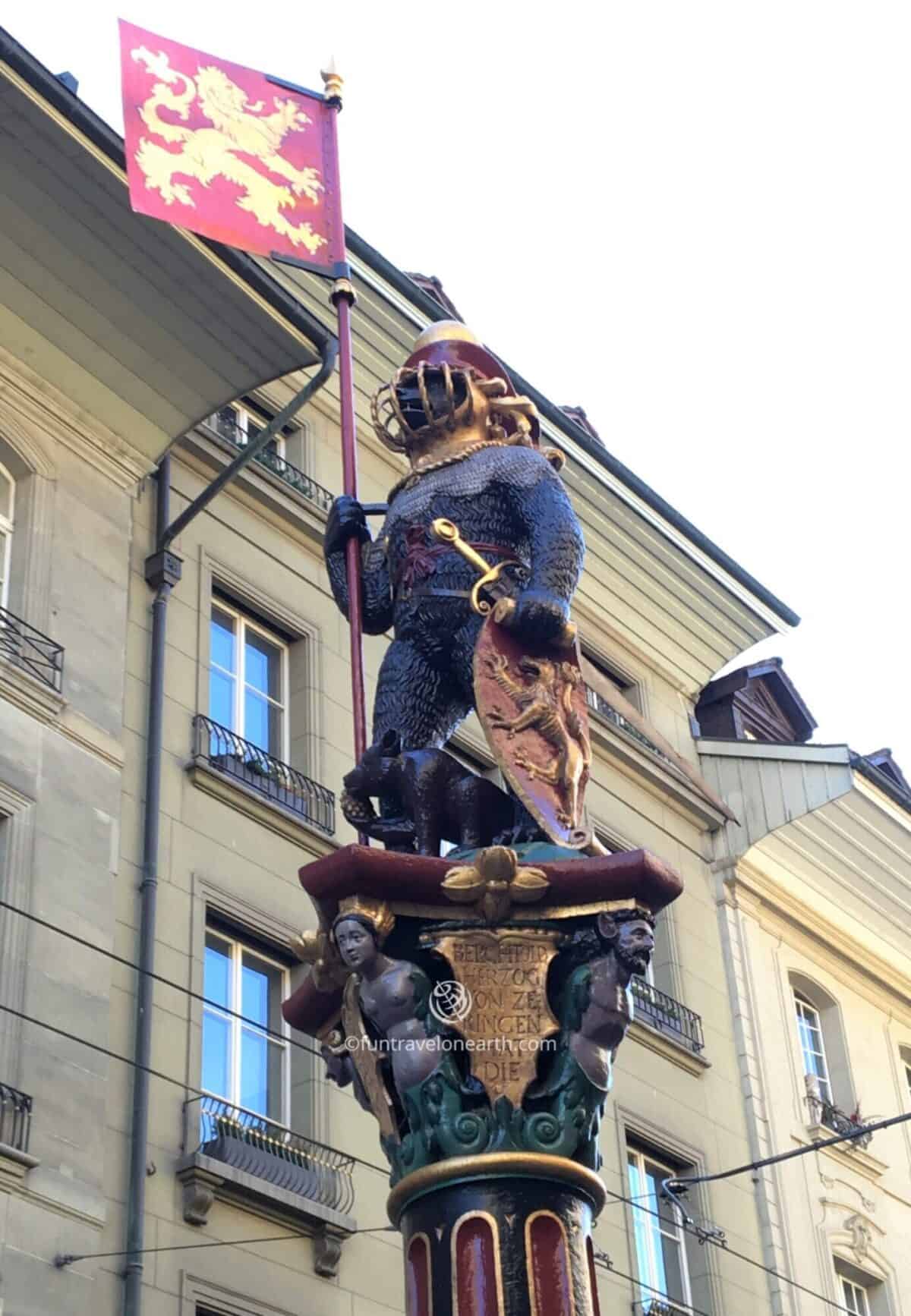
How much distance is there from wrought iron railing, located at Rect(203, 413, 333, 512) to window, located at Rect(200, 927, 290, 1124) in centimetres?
448

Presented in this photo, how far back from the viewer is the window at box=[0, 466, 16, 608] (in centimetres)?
1502

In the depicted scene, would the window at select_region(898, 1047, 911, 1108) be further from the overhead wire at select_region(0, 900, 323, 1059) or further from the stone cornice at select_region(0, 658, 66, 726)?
the stone cornice at select_region(0, 658, 66, 726)

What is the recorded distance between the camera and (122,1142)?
1345cm

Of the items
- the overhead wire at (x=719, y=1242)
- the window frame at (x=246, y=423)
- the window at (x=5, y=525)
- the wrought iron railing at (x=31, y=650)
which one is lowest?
the overhead wire at (x=719, y=1242)

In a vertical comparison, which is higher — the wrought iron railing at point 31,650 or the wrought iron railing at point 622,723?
the wrought iron railing at point 622,723

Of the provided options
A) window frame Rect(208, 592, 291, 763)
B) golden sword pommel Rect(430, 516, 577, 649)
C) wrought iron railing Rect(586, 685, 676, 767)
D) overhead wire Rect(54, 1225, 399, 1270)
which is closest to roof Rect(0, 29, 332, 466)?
window frame Rect(208, 592, 291, 763)

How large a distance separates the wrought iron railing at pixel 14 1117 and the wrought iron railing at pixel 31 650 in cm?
304

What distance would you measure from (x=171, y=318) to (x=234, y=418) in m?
2.38

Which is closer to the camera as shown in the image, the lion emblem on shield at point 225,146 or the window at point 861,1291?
the lion emblem on shield at point 225,146

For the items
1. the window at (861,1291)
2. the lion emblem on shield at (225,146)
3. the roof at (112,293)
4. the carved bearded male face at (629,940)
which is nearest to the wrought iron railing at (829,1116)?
the window at (861,1291)

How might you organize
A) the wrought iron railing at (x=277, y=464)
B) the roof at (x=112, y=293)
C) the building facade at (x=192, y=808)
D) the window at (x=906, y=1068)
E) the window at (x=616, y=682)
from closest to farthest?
the building facade at (x=192, y=808), the roof at (x=112, y=293), the wrought iron railing at (x=277, y=464), the window at (x=616, y=682), the window at (x=906, y=1068)

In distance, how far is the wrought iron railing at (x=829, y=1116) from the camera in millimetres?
21562

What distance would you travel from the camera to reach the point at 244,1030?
15148mm

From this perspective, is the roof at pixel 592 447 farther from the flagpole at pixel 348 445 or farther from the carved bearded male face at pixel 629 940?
the carved bearded male face at pixel 629 940
